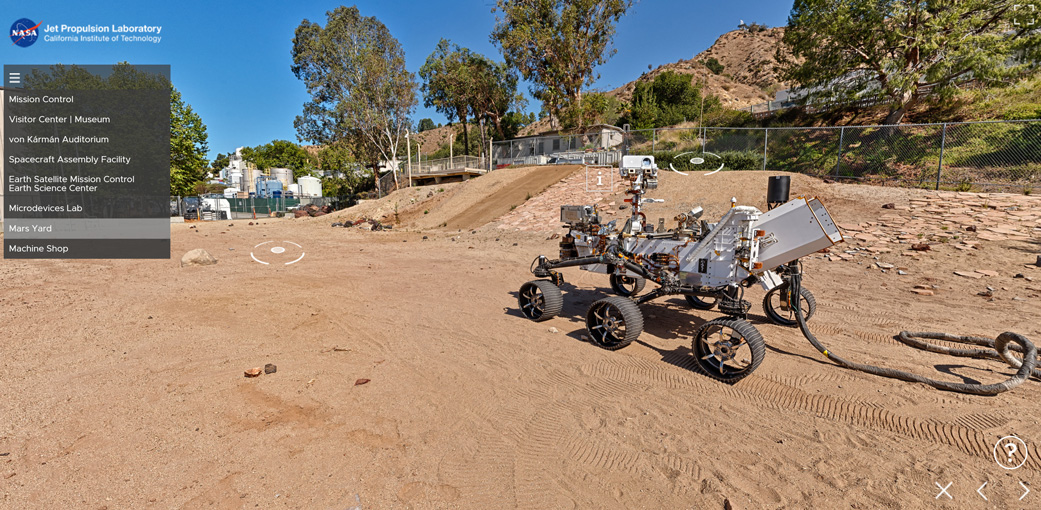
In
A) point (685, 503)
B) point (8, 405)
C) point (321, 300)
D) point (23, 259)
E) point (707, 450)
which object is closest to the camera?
point (685, 503)

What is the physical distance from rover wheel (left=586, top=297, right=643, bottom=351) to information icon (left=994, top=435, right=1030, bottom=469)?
10.7 ft

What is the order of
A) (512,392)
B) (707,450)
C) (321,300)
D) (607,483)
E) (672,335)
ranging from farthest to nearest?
(321,300) < (672,335) < (512,392) < (707,450) < (607,483)

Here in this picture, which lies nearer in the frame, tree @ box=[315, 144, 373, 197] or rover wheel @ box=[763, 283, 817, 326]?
rover wheel @ box=[763, 283, 817, 326]

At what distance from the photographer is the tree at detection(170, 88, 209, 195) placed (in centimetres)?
3369

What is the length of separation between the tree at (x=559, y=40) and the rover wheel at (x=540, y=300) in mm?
37992

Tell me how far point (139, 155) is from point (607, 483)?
133 ft

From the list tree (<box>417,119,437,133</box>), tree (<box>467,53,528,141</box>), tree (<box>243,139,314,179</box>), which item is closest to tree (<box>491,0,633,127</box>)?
tree (<box>467,53,528,141</box>)

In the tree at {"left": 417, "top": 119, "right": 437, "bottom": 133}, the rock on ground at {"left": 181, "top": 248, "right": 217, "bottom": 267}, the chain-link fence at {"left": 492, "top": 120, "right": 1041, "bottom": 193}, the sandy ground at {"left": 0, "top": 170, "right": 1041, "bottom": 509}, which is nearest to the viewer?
the sandy ground at {"left": 0, "top": 170, "right": 1041, "bottom": 509}

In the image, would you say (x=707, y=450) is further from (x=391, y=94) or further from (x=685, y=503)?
(x=391, y=94)

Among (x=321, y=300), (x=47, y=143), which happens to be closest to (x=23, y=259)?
(x=321, y=300)

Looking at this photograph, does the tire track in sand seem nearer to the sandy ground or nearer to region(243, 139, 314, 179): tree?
the sandy ground

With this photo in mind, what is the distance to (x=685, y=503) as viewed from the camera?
3.16 meters

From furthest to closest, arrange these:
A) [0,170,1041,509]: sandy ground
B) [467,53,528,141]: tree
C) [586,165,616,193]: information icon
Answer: [467,53,528,141]: tree
[586,165,616,193]: information icon
[0,170,1041,509]: sandy ground

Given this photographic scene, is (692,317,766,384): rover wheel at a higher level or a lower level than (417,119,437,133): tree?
lower
